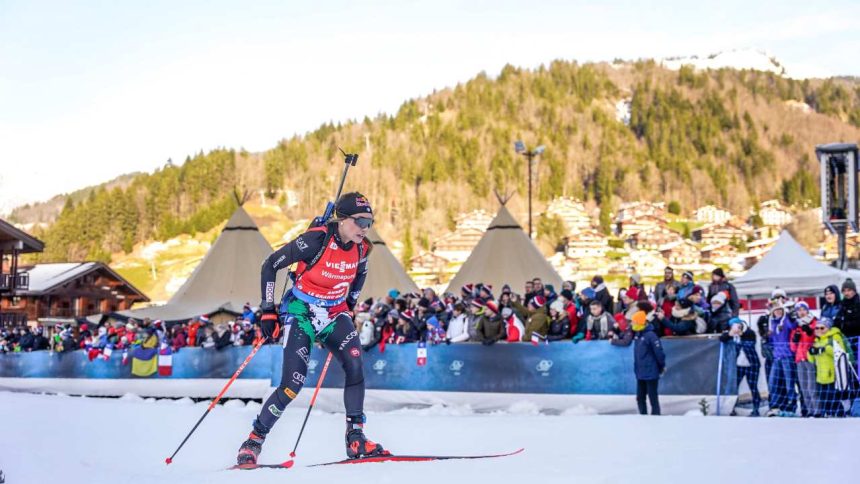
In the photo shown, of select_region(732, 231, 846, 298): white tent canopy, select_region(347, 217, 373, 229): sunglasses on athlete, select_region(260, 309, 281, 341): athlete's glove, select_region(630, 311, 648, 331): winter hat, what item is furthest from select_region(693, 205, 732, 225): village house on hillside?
select_region(260, 309, 281, 341): athlete's glove

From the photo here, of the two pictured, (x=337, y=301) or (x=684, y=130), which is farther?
(x=684, y=130)

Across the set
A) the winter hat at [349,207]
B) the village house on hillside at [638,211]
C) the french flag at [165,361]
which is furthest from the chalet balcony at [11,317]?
the village house on hillside at [638,211]

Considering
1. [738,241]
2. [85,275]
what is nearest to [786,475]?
[85,275]

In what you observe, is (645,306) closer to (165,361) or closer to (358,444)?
(358,444)

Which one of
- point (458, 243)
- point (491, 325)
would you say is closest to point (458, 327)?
point (491, 325)

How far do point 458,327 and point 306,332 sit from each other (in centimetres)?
622

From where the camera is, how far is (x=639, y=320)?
390 inches

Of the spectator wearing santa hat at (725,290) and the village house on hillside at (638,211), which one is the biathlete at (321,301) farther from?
the village house on hillside at (638,211)

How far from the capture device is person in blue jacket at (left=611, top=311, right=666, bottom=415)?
9.48m

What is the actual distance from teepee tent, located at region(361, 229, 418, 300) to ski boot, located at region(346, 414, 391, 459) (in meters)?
19.4

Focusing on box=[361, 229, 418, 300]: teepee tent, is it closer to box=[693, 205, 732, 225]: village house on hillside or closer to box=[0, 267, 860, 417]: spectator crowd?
box=[0, 267, 860, 417]: spectator crowd

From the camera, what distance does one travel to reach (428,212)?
126 metres

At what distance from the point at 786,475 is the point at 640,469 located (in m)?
0.80

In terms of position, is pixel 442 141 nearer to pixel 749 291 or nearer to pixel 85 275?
pixel 85 275
